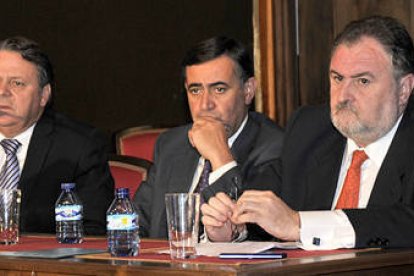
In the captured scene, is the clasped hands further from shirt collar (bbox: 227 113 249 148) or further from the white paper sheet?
shirt collar (bbox: 227 113 249 148)

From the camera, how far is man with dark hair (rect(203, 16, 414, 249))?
3066 mm

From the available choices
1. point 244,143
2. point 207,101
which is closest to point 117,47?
point 207,101

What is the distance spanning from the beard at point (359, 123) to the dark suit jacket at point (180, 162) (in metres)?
0.51

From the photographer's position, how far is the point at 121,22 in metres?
5.60

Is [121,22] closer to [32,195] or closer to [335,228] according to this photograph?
[32,195]

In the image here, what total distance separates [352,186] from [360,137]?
0.54 ft

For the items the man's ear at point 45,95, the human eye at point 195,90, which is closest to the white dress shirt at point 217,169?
the human eye at point 195,90

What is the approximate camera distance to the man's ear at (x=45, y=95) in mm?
4383

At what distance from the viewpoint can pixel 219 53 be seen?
160 inches

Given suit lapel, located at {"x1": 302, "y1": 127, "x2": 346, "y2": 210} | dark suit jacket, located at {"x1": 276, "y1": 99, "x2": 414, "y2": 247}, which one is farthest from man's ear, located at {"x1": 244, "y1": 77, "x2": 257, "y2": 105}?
suit lapel, located at {"x1": 302, "y1": 127, "x2": 346, "y2": 210}

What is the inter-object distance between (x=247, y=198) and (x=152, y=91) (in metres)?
2.80

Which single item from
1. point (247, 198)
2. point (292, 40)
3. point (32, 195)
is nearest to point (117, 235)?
point (247, 198)

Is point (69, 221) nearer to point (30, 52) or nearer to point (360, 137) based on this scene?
point (360, 137)

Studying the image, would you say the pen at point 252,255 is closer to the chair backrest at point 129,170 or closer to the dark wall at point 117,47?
the chair backrest at point 129,170
